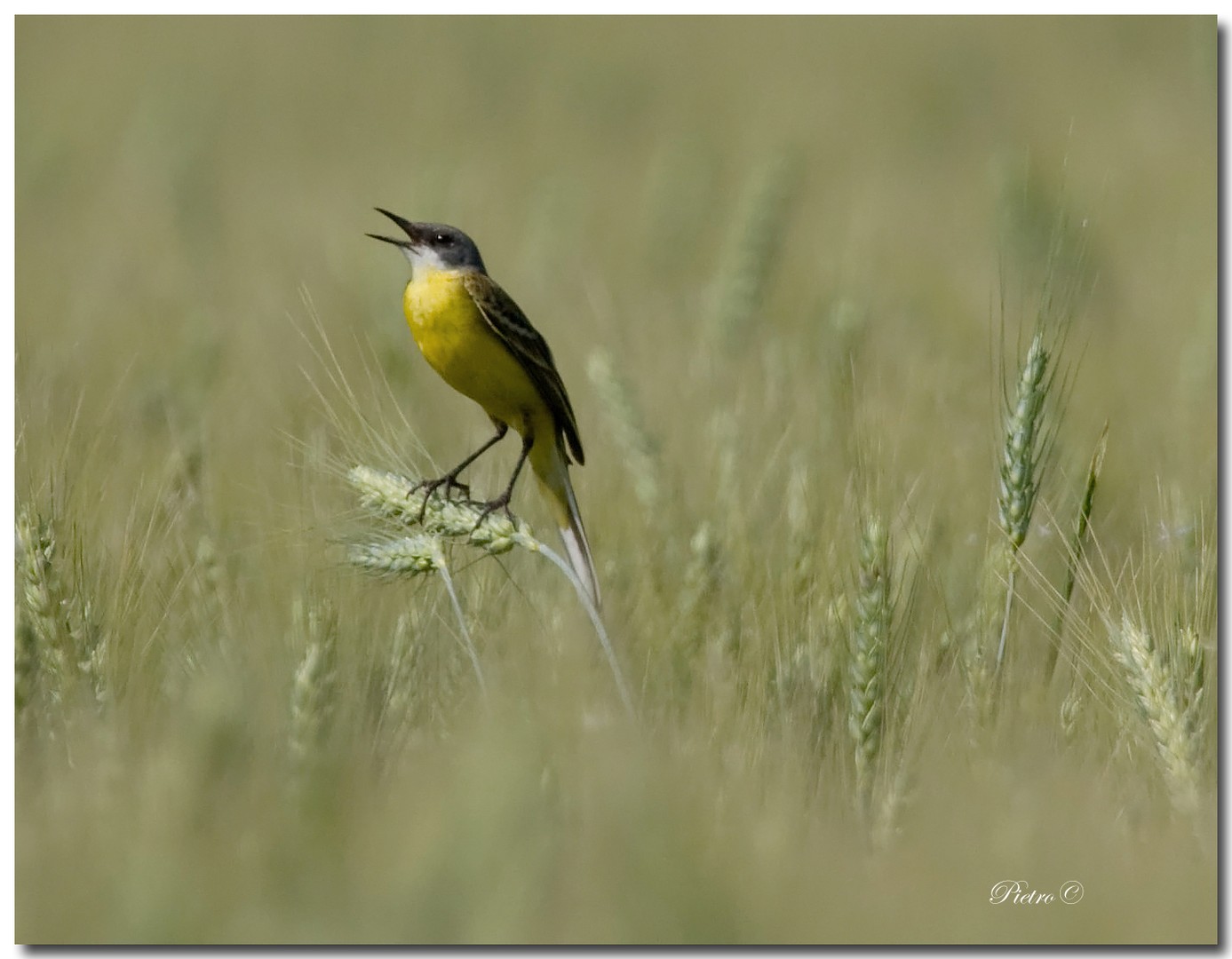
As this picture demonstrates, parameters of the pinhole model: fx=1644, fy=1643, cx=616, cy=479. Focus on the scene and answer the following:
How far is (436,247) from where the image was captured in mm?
4531

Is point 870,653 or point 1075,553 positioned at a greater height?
point 1075,553

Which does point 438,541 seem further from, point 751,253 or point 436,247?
point 751,253

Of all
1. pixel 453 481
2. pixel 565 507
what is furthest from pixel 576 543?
pixel 453 481

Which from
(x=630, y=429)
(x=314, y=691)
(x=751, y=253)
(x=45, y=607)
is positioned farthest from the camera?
(x=751, y=253)

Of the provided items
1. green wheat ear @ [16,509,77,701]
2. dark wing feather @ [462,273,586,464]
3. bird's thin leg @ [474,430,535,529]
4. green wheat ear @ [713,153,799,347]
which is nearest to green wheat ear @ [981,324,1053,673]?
bird's thin leg @ [474,430,535,529]

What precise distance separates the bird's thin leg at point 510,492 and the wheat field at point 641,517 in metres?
0.07

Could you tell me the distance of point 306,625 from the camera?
3.35 meters

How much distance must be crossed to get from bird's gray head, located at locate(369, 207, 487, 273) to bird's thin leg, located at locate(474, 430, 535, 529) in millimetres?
528

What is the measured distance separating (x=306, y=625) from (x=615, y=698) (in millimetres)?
649

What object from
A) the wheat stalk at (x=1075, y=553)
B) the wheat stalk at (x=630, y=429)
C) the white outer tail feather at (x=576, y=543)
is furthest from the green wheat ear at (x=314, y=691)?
the wheat stalk at (x=1075, y=553)

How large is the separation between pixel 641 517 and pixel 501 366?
54 cm

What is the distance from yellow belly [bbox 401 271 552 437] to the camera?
421 centimetres

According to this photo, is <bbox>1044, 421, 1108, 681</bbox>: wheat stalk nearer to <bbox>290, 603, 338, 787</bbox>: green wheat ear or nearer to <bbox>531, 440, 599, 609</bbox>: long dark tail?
<bbox>531, 440, 599, 609</bbox>: long dark tail

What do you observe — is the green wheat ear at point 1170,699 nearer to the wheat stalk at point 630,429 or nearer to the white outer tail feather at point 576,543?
the white outer tail feather at point 576,543
